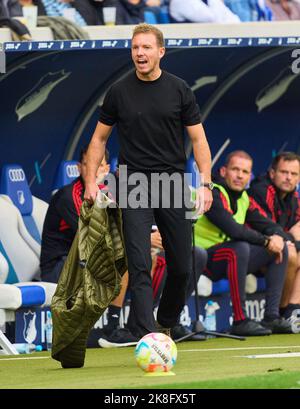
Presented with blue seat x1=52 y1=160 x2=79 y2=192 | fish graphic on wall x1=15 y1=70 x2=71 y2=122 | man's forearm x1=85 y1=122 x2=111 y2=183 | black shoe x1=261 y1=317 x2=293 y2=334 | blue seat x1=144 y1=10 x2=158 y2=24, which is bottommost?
black shoe x1=261 y1=317 x2=293 y2=334

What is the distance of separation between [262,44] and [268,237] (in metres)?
1.83

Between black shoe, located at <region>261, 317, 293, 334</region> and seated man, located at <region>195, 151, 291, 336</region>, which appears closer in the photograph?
seated man, located at <region>195, 151, 291, 336</region>

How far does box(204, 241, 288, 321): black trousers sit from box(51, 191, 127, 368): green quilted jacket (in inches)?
153

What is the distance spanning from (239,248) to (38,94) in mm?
2512

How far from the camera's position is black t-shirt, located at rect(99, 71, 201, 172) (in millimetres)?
9141

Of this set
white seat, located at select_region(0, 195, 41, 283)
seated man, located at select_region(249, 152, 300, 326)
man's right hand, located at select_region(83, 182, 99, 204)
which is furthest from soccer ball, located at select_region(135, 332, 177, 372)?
seated man, located at select_region(249, 152, 300, 326)

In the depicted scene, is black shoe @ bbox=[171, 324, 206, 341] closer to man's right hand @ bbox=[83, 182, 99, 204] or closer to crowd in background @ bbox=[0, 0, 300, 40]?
crowd in background @ bbox=[0, 0, 300, 40]

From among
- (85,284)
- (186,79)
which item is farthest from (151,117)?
(186,79)

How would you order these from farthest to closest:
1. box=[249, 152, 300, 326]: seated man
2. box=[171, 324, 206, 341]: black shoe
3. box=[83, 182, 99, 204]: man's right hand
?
box=[249, 152, 300, 326]: seated man < box=[171, 324, 206, 341]: black shoe < box=[83, 182, 99, 204]: man's right hand

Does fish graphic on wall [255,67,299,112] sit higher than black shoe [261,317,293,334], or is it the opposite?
fish graphic on wall [255,67,299,112]

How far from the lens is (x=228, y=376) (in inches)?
299

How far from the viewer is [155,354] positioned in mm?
7895

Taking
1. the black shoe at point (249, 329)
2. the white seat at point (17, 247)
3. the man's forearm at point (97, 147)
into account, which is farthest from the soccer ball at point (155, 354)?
the black shoe at point (249, 329)
